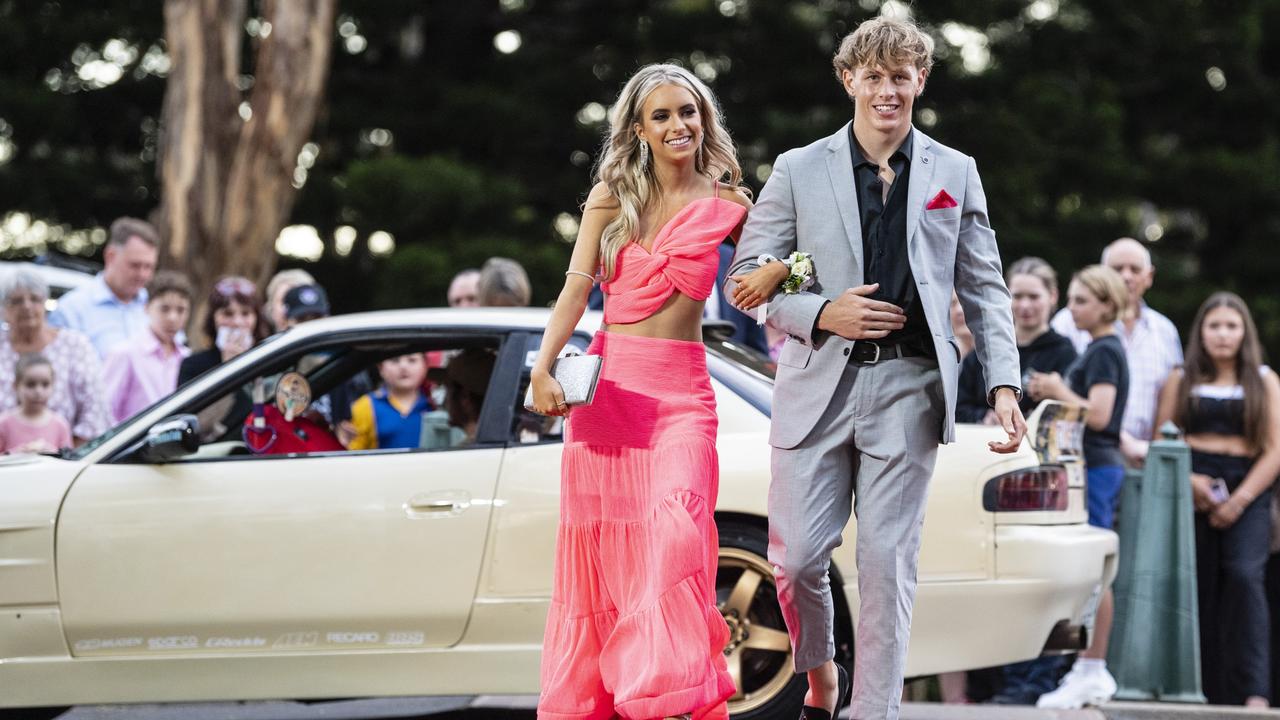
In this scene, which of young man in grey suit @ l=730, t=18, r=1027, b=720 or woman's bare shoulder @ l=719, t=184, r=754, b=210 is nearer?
young man in grey suit @ l=730, t=18, r=1027, b=720

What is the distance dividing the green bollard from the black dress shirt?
3.01 metres

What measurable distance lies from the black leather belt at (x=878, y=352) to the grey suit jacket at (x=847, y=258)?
4 cm

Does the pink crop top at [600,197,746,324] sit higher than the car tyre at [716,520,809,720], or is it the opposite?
the pink crop top at [600,197,746,324]

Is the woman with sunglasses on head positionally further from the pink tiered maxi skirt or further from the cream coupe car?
the pink tiered maxi skirt

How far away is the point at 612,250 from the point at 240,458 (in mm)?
1829

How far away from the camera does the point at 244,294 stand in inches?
308

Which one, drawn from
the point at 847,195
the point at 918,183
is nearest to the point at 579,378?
→ the point at 847,195

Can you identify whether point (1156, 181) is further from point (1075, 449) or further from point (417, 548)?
point (417, 548)

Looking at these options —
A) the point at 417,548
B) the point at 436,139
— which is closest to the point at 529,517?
the point at 417,548

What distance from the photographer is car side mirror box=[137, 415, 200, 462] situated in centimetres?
551

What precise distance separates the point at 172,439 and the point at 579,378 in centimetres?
177

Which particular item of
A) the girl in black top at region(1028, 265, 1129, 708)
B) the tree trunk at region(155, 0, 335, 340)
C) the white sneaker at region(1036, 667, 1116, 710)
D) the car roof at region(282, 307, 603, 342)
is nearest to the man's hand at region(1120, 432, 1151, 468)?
the girl in black top at region(1028, 265, 1129, 708)

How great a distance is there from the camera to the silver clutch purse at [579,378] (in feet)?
14.8

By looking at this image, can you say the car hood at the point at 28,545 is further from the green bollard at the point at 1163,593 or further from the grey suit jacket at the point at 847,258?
the green bollard at the point at 1163,593
